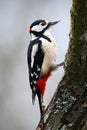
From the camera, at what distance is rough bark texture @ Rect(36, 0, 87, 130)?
380 cm

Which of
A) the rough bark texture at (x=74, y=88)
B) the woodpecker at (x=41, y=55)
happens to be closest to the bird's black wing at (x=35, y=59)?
the woodpecker at (x=41, y=55)

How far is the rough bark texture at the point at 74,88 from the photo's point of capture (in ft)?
12.5

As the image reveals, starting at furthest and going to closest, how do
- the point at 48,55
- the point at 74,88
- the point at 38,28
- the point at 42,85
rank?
the point at 38,28
the point at 48,55
the point at 42,85
the point at 74,88

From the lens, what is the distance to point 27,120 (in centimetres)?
1080

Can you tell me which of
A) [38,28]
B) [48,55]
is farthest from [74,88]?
[38,28]

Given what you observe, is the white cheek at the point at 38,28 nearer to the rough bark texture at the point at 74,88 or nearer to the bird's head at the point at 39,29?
the bird's head at the point at 39,29

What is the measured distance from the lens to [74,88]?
395 cm

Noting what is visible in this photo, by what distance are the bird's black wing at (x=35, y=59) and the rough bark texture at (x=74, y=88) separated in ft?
4.93

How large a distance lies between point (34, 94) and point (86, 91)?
1444mm

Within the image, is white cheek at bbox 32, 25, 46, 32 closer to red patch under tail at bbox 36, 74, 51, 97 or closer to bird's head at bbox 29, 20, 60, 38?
bird's head at bbox 29, 20, 60, 38

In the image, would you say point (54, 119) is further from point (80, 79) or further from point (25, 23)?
point (25, 23)

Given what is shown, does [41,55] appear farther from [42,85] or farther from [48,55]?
[42,85]

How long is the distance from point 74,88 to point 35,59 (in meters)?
1.69

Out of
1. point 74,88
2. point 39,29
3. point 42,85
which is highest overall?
point 74,88
